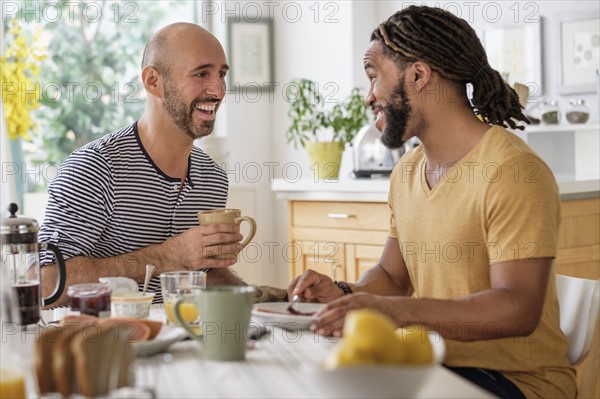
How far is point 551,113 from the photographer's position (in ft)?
13.5

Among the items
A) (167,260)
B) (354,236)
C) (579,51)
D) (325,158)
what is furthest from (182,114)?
(579,51)

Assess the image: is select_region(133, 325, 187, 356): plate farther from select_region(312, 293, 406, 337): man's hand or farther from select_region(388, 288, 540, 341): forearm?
select_region(388, 288, 540, 341): forearm

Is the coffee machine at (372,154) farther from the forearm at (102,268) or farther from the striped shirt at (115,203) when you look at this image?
the forearm at (102,268)

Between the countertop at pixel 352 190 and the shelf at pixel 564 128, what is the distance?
622 mm

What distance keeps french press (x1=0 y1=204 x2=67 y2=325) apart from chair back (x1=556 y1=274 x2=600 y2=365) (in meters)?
1.09

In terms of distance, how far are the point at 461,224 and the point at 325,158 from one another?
225cm

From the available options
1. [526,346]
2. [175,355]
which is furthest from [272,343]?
[526,346]

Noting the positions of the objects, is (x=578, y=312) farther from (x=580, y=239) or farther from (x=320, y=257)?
(x=320, y=257)

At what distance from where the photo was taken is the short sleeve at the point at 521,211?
179 centimetres

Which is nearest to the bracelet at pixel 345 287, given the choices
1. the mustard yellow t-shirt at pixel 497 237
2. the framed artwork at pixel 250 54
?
the mustard yellow t-shirt at pixel 497 237

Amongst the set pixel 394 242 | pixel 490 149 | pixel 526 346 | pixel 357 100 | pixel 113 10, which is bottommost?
pixel 526 346

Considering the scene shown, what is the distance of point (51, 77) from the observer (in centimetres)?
498

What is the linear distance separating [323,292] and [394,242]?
35 cm

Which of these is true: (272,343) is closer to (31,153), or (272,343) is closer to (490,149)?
(490,149)
